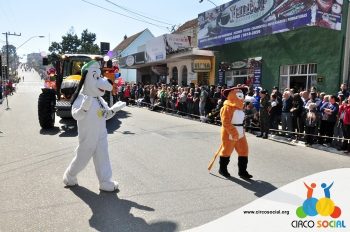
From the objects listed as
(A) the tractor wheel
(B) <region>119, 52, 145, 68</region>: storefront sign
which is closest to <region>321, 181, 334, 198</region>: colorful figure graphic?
(A) the tractor wheel

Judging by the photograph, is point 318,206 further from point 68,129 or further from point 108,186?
point 68,129

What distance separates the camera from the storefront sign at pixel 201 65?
22547mm

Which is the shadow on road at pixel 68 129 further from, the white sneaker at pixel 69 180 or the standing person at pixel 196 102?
the white sneaker at pixel 69 180

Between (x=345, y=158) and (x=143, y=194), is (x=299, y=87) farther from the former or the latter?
(x=143, y=194)

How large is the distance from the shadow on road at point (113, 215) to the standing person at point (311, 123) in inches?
261

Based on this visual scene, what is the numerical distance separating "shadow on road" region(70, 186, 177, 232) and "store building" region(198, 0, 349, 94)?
11176 mm

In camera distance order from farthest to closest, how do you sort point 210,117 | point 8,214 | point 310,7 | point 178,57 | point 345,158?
point 178,57
point 210,117
point 310,7
point 345,158
point 8,214

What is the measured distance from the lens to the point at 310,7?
1394 centimetres

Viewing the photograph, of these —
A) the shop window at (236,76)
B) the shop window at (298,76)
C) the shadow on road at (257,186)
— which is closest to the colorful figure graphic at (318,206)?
the shadow on road at (257,186)

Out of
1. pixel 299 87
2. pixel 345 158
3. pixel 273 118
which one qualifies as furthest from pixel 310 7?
pixel 345 158

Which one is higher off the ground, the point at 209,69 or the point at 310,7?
the point at 310,7

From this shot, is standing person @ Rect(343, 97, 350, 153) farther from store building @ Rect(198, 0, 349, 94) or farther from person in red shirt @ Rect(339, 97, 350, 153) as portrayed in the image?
store building @ Rect(198, 0, 349, 94)

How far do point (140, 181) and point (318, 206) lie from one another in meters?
3.59

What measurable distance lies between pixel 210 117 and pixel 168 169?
8.15 m
